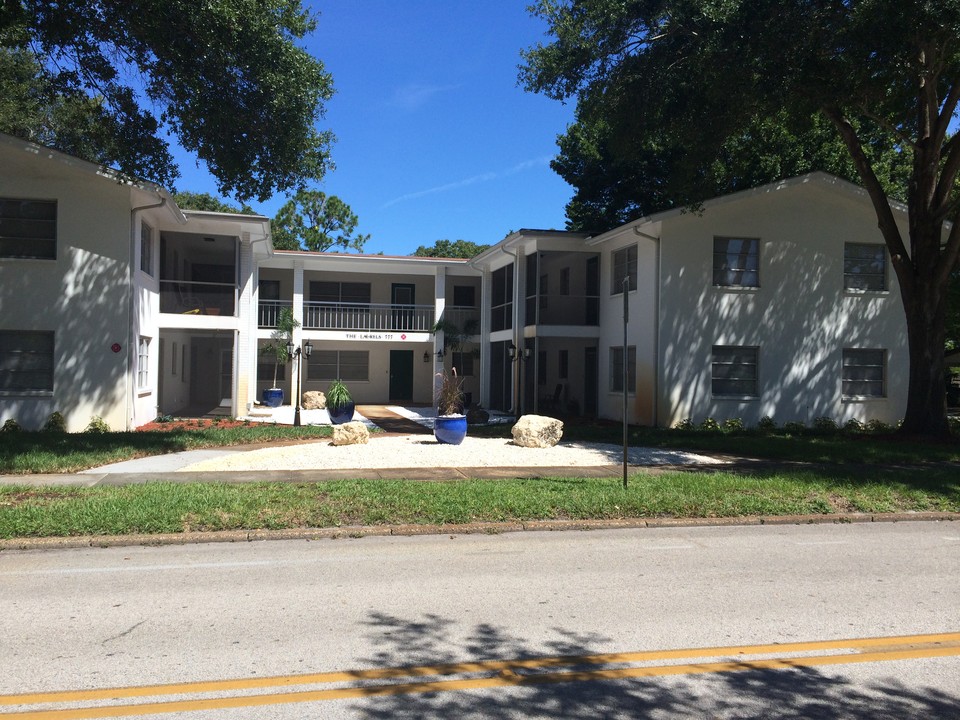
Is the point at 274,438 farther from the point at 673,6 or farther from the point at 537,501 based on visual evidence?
the point at 673,6

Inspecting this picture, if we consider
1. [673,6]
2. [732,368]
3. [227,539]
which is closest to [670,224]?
[732,368]

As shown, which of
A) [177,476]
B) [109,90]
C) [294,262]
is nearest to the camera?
[177,476]

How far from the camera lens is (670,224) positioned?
2112 centimetres

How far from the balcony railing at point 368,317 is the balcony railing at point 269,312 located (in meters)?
0.98

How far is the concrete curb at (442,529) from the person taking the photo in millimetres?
8461

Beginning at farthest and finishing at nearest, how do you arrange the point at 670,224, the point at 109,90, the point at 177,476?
the point at 670,224
the point at 109,90
the point at 177,476

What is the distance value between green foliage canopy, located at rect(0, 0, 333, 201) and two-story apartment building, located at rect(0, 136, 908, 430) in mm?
1333

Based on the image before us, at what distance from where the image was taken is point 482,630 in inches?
223

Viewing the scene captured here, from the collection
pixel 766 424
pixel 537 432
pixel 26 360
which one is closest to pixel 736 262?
pixel 766 424

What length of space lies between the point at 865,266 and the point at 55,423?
20.5 meters

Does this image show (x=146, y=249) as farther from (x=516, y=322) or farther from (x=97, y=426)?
(x=516, y=322)

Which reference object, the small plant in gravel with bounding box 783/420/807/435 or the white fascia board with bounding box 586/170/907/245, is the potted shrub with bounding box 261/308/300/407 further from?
the small plant in gravel with bounding box 783/420/807/435

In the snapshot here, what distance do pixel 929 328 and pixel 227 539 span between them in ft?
55.8

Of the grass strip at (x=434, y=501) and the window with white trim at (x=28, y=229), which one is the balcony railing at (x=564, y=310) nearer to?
the window with white trim at (x=28, y=229)
